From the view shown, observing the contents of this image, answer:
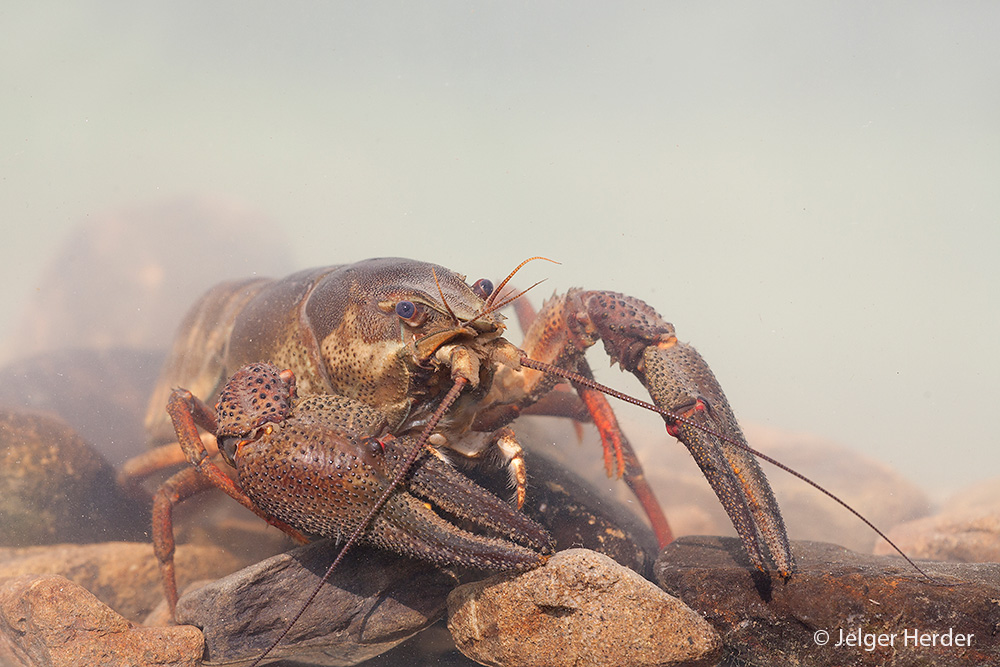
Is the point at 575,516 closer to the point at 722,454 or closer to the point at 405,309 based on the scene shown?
the point at 722,454

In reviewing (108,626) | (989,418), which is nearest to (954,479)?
(989,418)

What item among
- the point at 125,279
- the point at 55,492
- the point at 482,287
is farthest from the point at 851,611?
the point at 125,279

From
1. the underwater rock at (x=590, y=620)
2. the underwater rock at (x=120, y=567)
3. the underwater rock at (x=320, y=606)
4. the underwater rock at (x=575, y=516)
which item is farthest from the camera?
the underwater rock at (x=120, y=567)

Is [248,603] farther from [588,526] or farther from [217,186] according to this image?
[217,186]

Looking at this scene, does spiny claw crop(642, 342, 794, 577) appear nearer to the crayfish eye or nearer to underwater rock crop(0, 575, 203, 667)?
the crayfish eye

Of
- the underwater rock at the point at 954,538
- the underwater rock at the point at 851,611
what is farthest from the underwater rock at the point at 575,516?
the underwater rock at the point at 954,538

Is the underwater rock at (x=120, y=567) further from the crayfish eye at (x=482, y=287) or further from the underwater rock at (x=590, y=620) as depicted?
the crayfish eye at (x=482, y=287)
